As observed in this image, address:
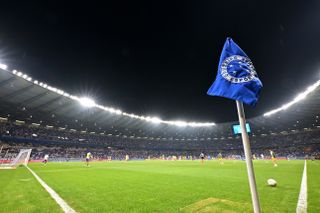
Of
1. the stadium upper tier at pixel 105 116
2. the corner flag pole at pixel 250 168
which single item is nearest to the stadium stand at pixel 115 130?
the stadium upper tier at pixel 105 116

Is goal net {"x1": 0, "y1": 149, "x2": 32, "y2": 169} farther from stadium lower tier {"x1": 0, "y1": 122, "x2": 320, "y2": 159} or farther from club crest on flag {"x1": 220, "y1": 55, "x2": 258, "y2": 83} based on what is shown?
club crest on flag {"x1": 220, "y1": 55, "x2": 258, "y2": 83}

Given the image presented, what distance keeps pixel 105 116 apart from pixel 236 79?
6887 cm

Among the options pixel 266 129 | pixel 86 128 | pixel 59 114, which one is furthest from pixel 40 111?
pixel 266 129

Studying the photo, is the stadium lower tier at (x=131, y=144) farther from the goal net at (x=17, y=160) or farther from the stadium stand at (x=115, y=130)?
the goal net at (x=17, y=160)

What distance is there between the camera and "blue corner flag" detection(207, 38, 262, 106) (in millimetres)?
3539

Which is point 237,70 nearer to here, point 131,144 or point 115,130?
point 115,130

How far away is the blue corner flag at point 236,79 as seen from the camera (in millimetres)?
3539

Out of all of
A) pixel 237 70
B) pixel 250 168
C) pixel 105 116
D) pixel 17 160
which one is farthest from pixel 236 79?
pixel 105 116

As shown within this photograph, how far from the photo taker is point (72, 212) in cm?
523

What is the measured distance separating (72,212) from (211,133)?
328ft

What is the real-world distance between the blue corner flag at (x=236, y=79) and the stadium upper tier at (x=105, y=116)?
39.0m

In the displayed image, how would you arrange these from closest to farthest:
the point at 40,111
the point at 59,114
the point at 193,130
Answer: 1. the point at 40,111
2. the point at 59,114
3. the point at 193,130

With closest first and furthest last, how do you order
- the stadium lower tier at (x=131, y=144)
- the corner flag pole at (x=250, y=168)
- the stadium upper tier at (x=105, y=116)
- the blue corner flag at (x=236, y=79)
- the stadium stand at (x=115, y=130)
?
the corner flag pole at (x=250, y=168) < the blue corner flag at (x=236, y=79) < the stadium upper tier at (x=105, y=116) < the stadium stand at (x=115, y=130) < the stadium lower tier at (x=131, y=144)

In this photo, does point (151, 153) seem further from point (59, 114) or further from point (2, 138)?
point (2, 138)
